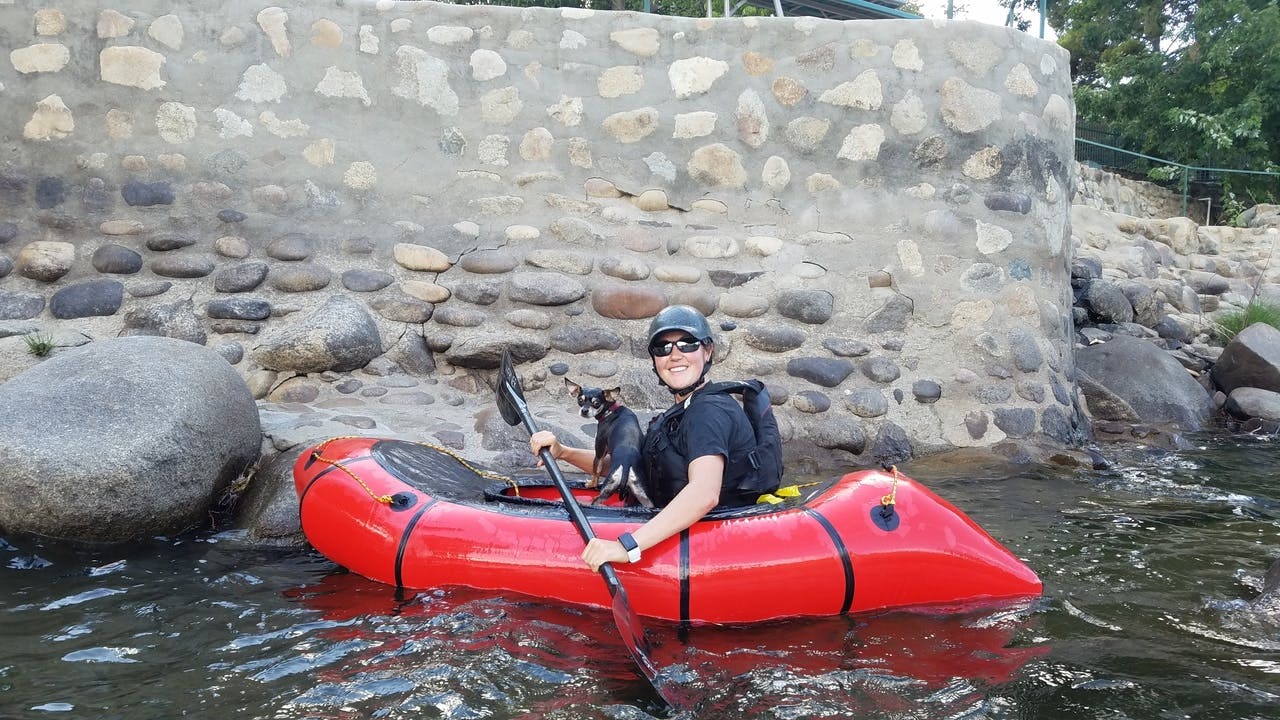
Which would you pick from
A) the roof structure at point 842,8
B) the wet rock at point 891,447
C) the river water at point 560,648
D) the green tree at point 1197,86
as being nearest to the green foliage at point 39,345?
the river water at point 560,648

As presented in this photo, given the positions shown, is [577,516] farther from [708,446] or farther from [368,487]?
[368,487]

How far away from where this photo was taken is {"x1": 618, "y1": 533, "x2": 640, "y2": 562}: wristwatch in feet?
10.7

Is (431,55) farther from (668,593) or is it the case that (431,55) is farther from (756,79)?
(668,593)

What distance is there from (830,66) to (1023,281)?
176 cm

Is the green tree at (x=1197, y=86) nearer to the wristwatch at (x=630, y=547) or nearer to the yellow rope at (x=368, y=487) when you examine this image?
the yellow rope at (x=368, y=487)

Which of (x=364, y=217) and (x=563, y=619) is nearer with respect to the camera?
(x=563, y=619)

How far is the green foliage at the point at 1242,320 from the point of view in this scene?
7996mm

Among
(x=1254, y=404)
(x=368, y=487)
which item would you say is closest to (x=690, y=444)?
(x=368, y=487)

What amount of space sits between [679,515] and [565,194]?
308 centimetres

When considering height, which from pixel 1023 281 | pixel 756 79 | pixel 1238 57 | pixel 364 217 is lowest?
pixel 1023 281

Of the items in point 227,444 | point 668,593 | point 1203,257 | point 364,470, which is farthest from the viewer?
point 1203,257

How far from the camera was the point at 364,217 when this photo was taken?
5793 millimetres

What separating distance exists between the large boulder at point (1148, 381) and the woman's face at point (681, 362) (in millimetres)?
3915

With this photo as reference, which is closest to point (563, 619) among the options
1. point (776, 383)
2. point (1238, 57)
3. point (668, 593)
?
point (668, 593)
